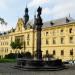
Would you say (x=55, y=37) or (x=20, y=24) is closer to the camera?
(x=55, y=37)

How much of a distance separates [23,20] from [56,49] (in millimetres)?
26978

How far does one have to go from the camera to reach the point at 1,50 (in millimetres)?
124562

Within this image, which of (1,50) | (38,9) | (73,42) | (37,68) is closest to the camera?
(37,68)

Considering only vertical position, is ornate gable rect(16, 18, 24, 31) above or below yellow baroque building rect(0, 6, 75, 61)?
above

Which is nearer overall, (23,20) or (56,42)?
(56,42)

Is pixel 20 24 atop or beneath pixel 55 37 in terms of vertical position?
atop

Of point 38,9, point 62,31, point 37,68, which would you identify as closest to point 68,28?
point 62,31

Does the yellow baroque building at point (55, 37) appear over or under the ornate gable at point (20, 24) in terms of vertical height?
under

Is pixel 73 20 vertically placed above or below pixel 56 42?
above

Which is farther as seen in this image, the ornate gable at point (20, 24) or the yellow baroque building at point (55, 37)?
the ornate gable at point (20, 24)

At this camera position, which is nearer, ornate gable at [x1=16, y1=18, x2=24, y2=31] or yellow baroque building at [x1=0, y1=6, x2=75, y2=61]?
yellow baroque building at [x1=0, y1=6, x2=75, y2=61]

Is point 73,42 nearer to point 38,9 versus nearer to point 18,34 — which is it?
point 18,34

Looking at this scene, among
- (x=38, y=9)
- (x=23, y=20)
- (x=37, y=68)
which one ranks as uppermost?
(x=23, y=20)

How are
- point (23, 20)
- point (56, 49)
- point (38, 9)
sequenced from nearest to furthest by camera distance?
point (38, 9) → point (56, 49) → point (23, 20)
